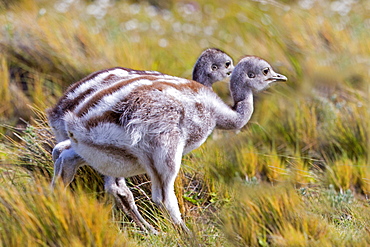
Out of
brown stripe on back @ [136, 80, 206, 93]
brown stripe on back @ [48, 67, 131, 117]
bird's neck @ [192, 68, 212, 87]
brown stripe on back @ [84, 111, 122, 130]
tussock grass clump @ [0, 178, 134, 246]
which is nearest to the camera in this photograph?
tussock grass clump @ [0, 178, 134, 246]

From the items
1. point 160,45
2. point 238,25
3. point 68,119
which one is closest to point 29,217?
point 68,119

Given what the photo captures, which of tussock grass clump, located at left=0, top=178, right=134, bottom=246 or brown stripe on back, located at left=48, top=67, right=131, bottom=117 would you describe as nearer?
tussock grass clump, located at left=0, top=178, right=134, bottom=246

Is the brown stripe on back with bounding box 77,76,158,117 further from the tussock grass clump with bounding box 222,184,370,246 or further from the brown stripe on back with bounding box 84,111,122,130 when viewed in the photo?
the tussock grass clump with bounding box 222,184,370,246

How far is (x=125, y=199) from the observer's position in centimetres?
429

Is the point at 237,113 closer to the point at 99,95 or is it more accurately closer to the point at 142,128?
the point at 142,128

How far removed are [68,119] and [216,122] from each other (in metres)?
0.98

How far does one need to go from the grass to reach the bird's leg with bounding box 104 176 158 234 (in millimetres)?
61

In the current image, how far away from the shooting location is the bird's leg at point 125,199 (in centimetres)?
425

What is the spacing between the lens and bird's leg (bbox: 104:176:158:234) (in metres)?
4.25

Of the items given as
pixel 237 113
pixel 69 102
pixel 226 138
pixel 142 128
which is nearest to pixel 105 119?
pixel 142 128

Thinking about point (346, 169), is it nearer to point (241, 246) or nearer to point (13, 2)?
point (241, 246)

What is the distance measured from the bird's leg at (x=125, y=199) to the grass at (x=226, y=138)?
0.06 meters

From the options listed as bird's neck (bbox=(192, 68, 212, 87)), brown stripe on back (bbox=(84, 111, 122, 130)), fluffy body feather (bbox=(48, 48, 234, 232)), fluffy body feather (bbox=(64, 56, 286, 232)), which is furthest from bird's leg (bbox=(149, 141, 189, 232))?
bird's neck (bbox=(192, 68, 212, 87))

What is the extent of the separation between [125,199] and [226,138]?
1880mm
